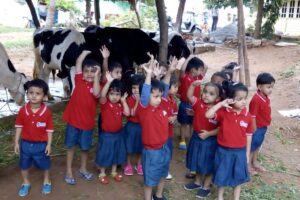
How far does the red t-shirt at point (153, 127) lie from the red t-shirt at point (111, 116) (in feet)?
1.50

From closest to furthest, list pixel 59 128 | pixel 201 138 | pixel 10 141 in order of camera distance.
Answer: pixel 201 138
pixel 10 141
pixel 59 128

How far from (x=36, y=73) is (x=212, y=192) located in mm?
4065

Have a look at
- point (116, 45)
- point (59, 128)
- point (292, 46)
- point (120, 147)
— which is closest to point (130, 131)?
point (120, 147)

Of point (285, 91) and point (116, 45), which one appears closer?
point (116, 45)

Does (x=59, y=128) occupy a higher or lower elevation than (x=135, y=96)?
lower

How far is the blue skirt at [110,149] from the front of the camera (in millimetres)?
3682

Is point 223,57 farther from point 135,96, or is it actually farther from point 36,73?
point 135,96

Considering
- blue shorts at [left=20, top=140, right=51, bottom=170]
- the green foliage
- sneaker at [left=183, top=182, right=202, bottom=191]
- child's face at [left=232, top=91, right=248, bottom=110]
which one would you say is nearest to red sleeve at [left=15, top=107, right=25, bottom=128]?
blue shorts at [left=20, top=140, right=51, bottom=170]

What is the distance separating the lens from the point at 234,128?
328cm

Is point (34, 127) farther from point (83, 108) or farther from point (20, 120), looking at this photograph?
point (83, 108)

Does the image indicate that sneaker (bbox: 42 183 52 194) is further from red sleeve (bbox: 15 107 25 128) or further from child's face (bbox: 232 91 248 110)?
child's face (bbox: 232 91 248 110)

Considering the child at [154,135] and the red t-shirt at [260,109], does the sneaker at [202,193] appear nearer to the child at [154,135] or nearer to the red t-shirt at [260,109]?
the child at [154,135]

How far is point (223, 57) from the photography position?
13.5 meters

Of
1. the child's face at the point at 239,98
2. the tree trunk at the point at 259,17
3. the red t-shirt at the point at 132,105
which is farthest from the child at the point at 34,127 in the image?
the tree trunk at the point at 259,17
